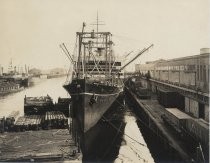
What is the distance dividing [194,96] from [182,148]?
8.31 meters

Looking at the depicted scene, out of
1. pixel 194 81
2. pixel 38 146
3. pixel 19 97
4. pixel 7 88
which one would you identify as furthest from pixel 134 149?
pixel 7 88

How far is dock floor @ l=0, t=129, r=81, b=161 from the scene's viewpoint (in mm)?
14345

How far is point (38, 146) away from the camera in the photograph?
1620cm

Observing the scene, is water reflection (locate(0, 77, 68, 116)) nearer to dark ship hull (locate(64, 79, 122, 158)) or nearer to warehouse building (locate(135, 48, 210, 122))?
dark ship hull (locate(64, 79, 122, 158))

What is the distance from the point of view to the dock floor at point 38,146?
14.3 m

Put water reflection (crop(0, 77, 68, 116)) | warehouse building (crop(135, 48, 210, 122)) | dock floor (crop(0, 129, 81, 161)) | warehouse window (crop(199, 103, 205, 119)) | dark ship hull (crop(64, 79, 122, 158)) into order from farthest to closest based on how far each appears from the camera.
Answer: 1. water reflection (crop(0, 77, 68, 116))
2. warehouse window (crop(199, 103, 205, 119))
3. warehouse building (crop(135, 48, 210, 122))
4. dark ship hull (crop(64, 79, 122, 158))
5. dock floor (crop(0, 129, 81, 161))

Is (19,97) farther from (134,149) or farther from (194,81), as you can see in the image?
(134,149)

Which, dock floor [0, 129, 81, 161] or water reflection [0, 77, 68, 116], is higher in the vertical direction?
dock floor [0, 129, 81, 161]

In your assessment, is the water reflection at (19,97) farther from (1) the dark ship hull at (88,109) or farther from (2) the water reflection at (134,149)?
(2) the water reflection at (134,149)

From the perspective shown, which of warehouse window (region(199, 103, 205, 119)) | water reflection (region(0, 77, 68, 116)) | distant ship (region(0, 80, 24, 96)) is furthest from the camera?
distant ship (region(0, 80, 24, 96))

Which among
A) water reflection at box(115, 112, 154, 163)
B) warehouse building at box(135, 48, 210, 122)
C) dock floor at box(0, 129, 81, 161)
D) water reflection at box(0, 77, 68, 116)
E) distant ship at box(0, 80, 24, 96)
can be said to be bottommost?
water reflection at box(115, 112, 154, 163)

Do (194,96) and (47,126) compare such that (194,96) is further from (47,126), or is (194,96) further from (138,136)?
(47,126)

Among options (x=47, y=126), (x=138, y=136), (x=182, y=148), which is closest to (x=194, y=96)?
(x=138, y=136)

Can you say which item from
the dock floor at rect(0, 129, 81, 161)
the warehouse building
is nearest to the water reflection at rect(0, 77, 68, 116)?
the dock floor at rect(0, 129, 81, 161)
